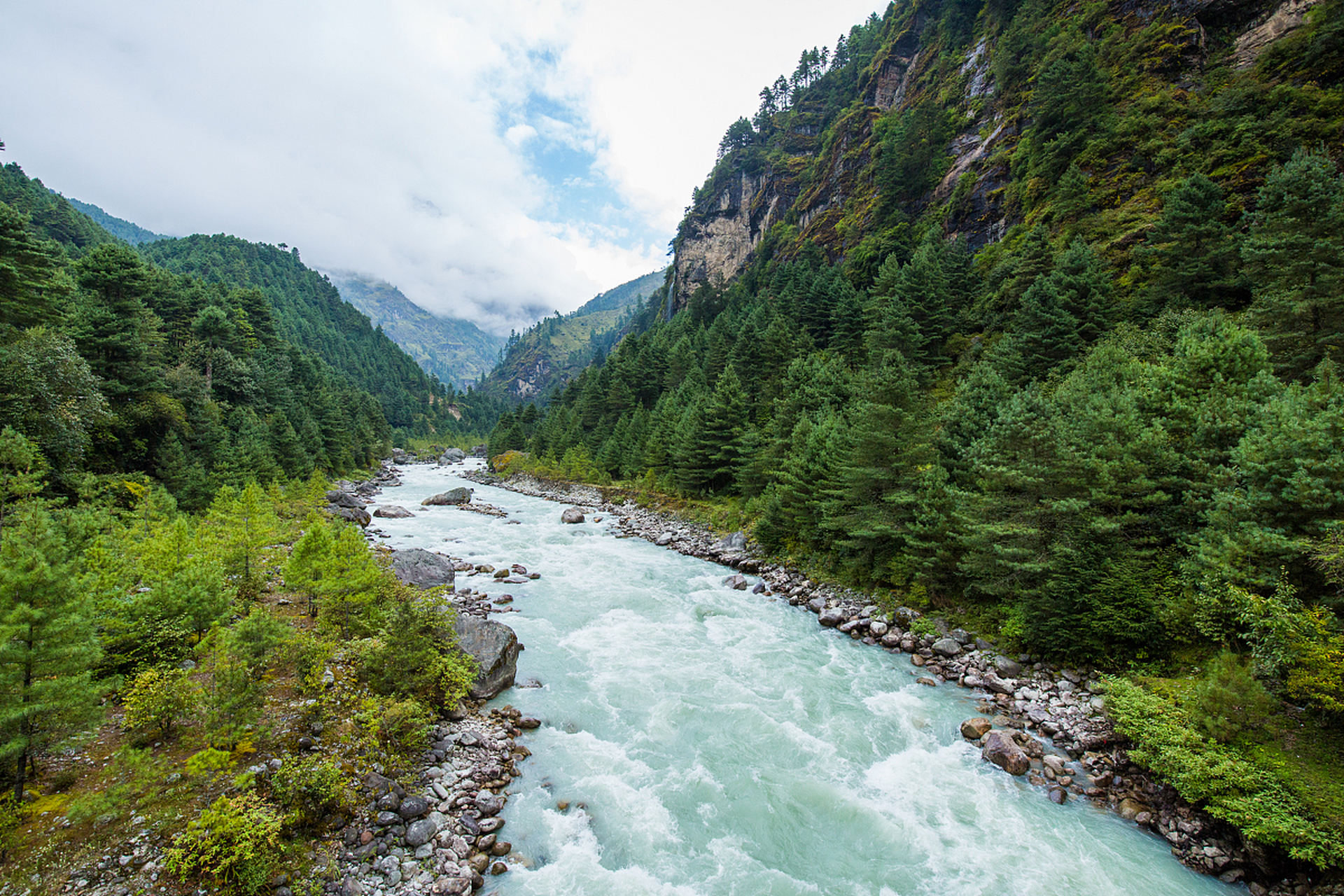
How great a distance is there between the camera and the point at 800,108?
101 meters

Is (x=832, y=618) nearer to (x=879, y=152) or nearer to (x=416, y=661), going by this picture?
(x=416, y=661)

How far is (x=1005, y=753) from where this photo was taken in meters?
11.9

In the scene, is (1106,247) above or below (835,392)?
above

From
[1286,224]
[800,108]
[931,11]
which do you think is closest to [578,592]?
[1286,224]

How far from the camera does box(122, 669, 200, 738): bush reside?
8.41 metres

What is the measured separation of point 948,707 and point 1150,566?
723cm

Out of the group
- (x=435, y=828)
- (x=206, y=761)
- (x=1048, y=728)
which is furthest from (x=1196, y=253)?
(x=206, y=761)

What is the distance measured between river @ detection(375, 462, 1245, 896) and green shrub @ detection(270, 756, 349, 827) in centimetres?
320

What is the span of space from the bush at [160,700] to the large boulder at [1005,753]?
16948 mm

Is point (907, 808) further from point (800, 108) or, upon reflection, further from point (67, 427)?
point (800, 108)

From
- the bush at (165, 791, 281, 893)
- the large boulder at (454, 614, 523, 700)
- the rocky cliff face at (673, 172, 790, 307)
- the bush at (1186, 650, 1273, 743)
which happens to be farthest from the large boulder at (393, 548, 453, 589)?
the rocky cliff face at (673, 172, 790, 307)

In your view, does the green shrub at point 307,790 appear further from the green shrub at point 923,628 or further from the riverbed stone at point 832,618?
the green shrub at point 923,628

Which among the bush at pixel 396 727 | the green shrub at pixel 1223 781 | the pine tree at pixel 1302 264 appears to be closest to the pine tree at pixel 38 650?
the bush at pixel 396 727

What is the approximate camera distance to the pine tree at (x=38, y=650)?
6348mm
